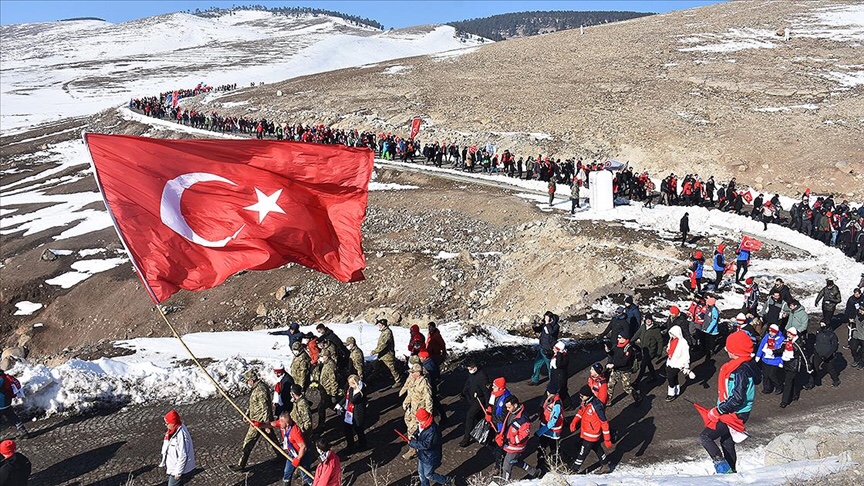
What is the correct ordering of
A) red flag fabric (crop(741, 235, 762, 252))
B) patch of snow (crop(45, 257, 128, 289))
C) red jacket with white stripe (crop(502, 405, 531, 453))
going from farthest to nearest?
patch of snow (crop(45, 257, 128, 289)) < red flag fabric (crop(741, 235, 762, 252)) < red jacket with white stripe (crop(502, 405, 531, 453))

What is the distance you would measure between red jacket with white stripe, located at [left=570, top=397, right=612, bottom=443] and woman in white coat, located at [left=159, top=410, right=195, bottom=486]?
5118 millimetres

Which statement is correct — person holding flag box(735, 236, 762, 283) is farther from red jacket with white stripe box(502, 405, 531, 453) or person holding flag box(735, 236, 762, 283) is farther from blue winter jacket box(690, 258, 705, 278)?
red jacket with white stripe box(502, 405, 531, 453)

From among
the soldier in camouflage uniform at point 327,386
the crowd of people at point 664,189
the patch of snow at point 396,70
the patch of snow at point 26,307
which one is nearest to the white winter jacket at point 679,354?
the soldier in camouflage uniform at point 327,386

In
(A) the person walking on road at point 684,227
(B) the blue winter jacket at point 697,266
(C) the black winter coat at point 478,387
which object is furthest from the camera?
(A) the person walking on road at point 684,227

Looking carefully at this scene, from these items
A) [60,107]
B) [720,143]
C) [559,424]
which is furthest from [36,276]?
[60,107]

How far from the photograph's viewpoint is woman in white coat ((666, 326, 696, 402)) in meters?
10.2

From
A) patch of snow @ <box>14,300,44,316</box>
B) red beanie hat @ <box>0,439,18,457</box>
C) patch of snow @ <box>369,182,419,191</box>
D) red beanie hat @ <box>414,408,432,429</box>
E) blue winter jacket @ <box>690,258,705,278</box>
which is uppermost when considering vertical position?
patch of snow @ <box>369,182,419,191</box>

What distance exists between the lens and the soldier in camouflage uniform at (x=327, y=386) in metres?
9.36

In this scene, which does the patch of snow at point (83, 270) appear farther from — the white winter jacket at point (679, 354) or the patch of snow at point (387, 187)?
the white winter jacket at point (679, 354)

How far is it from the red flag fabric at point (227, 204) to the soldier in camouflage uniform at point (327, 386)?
4.77ft

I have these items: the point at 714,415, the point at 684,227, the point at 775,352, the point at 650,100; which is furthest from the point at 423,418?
the point at 650,100

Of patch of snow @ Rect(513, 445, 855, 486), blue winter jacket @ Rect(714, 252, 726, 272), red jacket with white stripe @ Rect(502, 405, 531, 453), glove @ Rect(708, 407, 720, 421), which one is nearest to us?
patch of snow @ Rect(513, 445, 855, 486)

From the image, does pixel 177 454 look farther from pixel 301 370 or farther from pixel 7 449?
pixel 301 370

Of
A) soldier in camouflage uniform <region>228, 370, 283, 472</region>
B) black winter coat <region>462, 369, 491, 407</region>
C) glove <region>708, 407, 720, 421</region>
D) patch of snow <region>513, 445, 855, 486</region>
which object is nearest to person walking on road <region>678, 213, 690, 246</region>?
black winter coat <region>462, 369, 491, 407</region>
